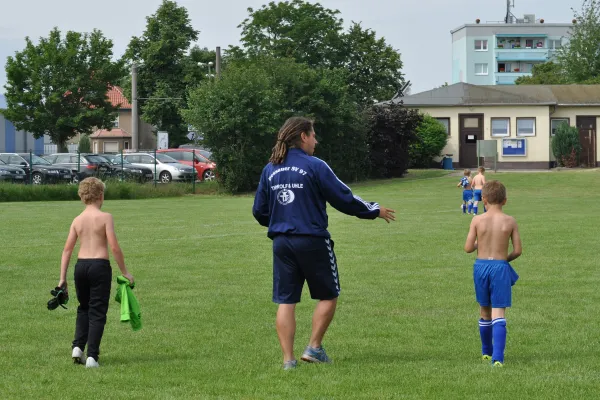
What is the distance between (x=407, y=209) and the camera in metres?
33.8

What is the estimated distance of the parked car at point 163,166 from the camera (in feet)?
166

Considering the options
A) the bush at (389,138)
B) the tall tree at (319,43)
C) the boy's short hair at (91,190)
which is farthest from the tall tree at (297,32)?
the boy's short hair at (91,190)

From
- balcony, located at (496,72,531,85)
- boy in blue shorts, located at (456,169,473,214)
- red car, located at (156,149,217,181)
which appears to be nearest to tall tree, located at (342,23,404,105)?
red car, located at (156,149,217,181)

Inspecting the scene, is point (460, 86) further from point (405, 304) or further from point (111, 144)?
point (405, 304)

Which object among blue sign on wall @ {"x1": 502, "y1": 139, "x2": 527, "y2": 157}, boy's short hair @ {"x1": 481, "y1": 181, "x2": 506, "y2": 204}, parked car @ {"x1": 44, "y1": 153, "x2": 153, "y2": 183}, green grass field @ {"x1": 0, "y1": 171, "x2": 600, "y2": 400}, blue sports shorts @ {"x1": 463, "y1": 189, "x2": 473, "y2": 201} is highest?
blue sign on wall @ {"x1": 502, "y1": 139, "x2": 527, "y2": 157}

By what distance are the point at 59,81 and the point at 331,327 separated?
62.7 m

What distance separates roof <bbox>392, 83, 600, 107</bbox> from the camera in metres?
64.9

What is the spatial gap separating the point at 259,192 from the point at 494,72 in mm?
142221

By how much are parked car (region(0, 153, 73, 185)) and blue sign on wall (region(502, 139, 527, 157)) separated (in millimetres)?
28772

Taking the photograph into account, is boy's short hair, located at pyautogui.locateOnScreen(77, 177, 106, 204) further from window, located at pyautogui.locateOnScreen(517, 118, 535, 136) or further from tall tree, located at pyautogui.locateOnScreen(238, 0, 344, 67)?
tall tree, located at pyautogui.locateOnScreen(238, 0, 344, 67)

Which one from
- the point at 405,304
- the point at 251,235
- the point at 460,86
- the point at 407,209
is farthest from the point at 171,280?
the point at 460,86

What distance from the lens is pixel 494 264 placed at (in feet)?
26.8

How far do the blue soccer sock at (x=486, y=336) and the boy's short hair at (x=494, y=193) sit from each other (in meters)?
0.98

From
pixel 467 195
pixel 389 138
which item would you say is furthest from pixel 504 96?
pixel 467 195
